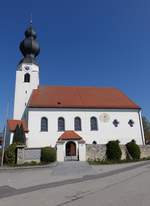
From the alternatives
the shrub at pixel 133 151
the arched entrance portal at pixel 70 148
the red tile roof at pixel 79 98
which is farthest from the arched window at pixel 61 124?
the shrub at pixel 133 151

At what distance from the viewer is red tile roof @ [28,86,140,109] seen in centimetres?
3134

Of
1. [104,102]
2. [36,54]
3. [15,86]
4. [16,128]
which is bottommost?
[16,128]

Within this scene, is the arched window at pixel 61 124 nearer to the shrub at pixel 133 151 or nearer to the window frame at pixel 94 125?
the window frame at pixel 94 125

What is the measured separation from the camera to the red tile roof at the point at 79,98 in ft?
103

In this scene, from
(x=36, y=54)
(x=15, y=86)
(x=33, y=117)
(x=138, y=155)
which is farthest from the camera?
(x=36, y=54)

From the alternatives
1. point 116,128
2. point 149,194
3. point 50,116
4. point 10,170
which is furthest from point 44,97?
point 149,194

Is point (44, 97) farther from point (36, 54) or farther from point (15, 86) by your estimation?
point (36, 54)

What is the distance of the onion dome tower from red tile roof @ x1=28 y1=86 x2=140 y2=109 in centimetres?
561

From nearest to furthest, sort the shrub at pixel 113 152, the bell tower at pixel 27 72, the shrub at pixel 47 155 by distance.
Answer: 1. the shrub at pixel 47 155
2. the shrub at pixel 113 152
3. the bell tower at pixel 27 72

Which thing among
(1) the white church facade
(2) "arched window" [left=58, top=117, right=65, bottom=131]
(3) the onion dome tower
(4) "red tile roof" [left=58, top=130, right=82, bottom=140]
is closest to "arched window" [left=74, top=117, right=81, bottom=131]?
(1) the white church facade

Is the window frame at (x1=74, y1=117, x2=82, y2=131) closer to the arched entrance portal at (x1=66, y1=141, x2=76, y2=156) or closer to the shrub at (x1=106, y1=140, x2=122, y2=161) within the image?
the arched entrance portal at (x1=66, y1=141, x2=76, y2=156)

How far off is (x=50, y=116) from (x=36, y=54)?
13.0 metres

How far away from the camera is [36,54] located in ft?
120

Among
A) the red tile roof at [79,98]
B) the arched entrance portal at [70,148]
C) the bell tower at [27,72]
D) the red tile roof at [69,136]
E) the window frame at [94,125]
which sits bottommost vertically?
the arched entrance portal at [70,148]
